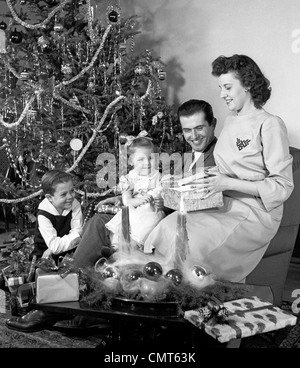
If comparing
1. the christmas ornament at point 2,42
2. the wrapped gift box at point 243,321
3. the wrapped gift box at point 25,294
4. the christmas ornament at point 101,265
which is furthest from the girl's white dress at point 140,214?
the christmas ornament at point 2,42

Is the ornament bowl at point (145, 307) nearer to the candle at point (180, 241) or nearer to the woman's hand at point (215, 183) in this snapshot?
the candle at point (180, 241)

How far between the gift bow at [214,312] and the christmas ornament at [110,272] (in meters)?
0.42

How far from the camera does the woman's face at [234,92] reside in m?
2.58

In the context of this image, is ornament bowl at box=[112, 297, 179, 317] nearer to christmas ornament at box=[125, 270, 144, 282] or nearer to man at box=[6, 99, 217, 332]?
christmas ornament at box=[125, 270, 144, 282]

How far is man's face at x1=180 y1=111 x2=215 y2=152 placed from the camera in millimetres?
2973

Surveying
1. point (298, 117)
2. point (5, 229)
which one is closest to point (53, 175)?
point (298, 117)

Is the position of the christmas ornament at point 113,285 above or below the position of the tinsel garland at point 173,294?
above

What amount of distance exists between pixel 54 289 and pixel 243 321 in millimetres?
771

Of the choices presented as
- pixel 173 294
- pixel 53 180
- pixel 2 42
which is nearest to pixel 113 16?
pixel 2 42

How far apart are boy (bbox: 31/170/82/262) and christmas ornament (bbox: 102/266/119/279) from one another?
3.63ft

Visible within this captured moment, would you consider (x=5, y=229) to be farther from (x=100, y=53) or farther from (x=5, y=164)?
(x=100, y=53)

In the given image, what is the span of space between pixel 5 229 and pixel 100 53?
2433 mm

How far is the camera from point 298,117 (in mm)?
4527
